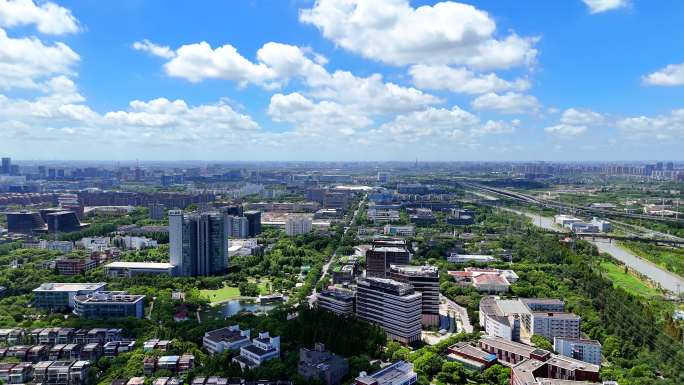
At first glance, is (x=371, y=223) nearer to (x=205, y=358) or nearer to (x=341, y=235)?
(x=341, y=235)

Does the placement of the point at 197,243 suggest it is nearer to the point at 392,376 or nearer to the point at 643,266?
the point at 392,376

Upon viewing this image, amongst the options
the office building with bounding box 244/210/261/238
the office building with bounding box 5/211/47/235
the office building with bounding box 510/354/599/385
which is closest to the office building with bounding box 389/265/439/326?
the office building with bounding box 510/354/599/385

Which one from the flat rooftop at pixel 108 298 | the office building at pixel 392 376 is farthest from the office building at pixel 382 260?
the flat rooftop at pixel 108 298

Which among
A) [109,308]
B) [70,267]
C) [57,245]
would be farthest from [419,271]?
[57,245]

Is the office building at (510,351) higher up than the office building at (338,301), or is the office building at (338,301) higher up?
the office building at (338,301)

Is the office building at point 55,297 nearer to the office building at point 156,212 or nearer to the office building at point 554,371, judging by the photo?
the office building at point 554,371

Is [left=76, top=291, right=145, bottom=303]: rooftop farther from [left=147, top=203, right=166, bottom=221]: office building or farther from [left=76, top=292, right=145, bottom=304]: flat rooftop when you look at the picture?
[left=147, top=203, right=166, bottom=221]: office building
